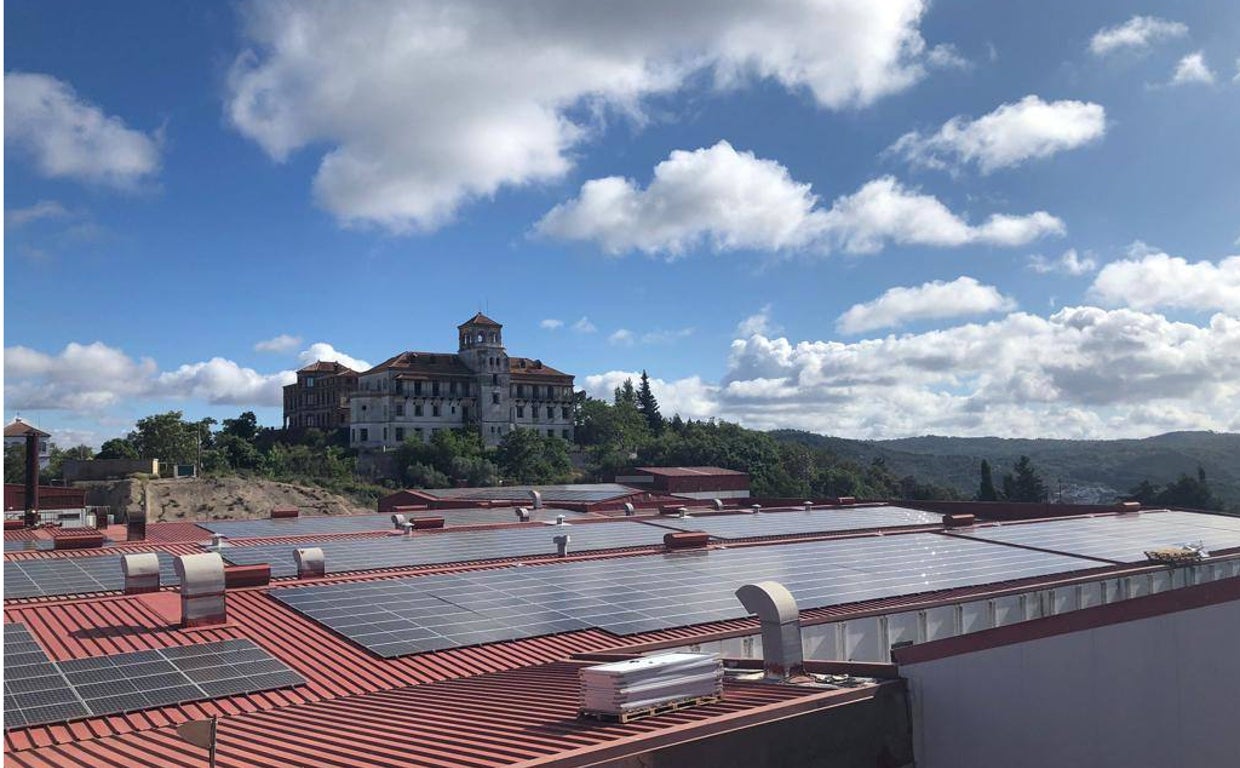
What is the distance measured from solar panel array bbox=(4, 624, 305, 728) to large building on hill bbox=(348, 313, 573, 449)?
9741cm

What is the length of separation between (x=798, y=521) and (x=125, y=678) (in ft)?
113

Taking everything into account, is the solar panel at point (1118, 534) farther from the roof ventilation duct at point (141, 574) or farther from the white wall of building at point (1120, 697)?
the roof ventilation duct at point (141, 574)

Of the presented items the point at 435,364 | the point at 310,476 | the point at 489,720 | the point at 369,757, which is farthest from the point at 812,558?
the point at 435,364

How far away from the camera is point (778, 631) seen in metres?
14.4

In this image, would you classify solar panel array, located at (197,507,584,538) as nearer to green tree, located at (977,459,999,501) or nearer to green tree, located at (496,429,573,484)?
green tree, located at (496,429,573,484)

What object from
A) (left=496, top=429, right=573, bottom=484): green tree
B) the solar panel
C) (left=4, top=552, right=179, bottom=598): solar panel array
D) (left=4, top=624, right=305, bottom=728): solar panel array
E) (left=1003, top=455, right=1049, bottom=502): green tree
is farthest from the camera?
(left=1003, top=455, right=1049, bottom=502): green tree

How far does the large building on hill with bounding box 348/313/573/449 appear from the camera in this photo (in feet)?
398

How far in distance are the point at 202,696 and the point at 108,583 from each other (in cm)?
1111

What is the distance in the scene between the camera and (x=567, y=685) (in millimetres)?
14641

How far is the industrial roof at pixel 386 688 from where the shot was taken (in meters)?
11.4

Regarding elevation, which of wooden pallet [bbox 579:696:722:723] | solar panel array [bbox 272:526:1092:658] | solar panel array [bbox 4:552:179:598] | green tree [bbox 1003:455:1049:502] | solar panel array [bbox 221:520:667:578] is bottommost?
green tree [bbox 1003:455:1049:502]

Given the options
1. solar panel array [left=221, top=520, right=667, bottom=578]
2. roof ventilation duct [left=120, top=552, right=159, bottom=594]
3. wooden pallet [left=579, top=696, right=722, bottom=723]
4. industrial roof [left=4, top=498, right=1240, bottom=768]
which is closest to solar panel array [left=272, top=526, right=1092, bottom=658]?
industrial roof [left=4, top=498, right=1240, bottom=768]

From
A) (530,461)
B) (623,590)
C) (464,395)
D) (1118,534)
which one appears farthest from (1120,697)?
(464,395)

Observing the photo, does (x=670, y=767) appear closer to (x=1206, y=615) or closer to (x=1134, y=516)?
(x=1206, y=615)
